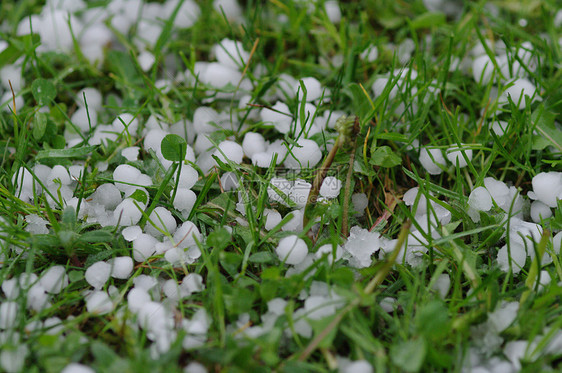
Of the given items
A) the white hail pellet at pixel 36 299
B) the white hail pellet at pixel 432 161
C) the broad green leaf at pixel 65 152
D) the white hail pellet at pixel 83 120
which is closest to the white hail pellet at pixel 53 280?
the white hail pellet at pixel 36 299

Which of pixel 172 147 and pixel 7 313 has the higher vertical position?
pixel 172 147

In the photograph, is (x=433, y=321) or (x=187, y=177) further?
(x=187, y=177)

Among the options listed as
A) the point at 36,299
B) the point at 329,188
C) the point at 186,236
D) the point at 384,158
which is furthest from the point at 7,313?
the point at 384,158

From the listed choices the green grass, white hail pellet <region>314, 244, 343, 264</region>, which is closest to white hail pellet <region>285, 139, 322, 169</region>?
the green grass

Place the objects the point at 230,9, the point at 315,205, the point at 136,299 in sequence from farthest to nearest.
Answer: the point at 230,9
the point at 315,205
the point at 136,299

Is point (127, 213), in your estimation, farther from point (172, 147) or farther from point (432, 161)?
point (432, 161)

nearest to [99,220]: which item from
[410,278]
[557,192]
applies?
[410,278]
